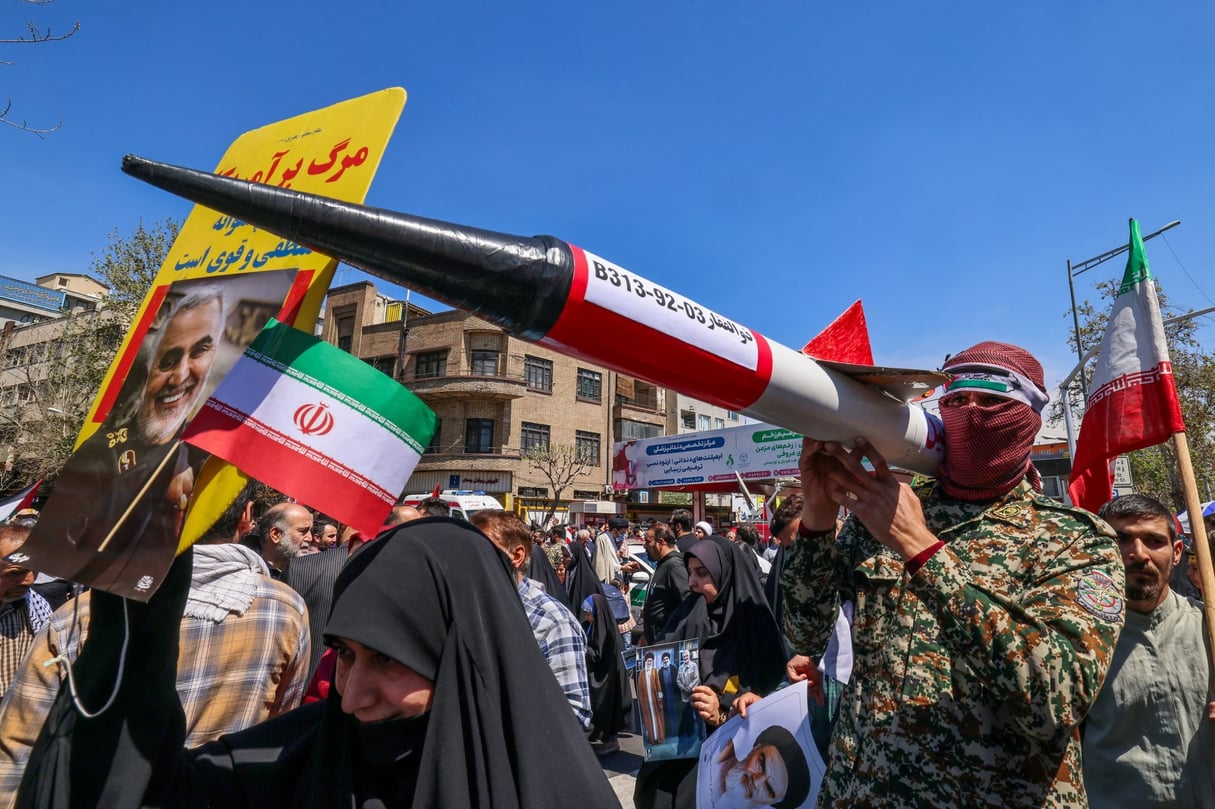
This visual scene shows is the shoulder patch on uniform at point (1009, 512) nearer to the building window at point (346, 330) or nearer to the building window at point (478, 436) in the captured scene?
the building window at point (478, 436)

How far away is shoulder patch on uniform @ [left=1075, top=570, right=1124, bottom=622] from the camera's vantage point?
1637 mm

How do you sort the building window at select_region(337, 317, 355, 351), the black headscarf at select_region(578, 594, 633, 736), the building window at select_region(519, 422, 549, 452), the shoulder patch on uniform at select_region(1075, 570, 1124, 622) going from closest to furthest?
1. the shoulder patch on uniform at select_region(1075, 570, 1124, 622)
2. the black headscarf at select_region(578, 594, 633, 736)
3. the building window at select_region(519, 422, 549, 452)
4. the building window at select_region(337, 317, 355, 351)

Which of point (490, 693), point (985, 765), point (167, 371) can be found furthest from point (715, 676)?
point (167, 371)

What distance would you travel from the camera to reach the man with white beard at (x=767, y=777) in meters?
2.67

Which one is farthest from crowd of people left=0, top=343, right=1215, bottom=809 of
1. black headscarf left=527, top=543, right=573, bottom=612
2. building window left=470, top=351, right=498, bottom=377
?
building window left=470, top=351, right=498, bottom=377

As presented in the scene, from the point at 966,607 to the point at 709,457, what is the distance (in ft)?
76.0

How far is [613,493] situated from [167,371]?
130ft

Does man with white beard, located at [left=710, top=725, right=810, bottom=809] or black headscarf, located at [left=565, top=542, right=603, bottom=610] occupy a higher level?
black headscarf, located at [left=565, top=542, right=603, bottom=610]

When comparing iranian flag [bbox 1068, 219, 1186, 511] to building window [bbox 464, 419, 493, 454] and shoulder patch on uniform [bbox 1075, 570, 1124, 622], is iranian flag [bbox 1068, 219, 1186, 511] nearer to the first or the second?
shoulder patch on uniform [bbox 1075, 570, 1124, 622]

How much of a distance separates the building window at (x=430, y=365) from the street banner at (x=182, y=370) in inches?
1491

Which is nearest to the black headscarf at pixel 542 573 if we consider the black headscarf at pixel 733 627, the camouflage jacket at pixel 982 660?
the black headscarf at pixel 733 627

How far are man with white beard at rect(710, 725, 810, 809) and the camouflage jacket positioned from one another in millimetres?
710

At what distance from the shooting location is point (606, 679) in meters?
6.19

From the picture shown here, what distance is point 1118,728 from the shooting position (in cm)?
277
